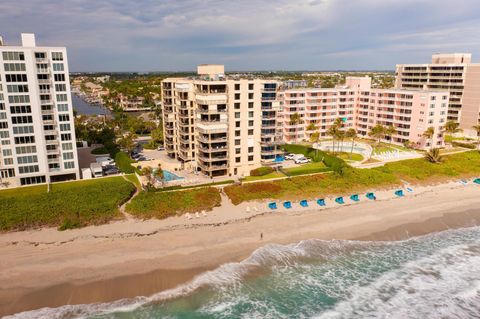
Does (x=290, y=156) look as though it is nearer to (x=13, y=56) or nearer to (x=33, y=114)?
(x=33, y=114)

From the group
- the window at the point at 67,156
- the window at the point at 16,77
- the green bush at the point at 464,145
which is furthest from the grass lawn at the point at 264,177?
the green bush at the point at 464,145

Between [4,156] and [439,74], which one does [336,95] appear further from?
[4,156]

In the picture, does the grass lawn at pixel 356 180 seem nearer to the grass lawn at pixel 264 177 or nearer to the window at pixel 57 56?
the grass lawn at pixel 264 177

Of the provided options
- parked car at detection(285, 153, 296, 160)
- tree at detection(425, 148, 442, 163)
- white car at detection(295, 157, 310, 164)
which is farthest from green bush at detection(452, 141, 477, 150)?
parked car at detection(285, 153, 296, 160)

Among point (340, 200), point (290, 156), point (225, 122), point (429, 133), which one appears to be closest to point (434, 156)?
point (429, 133)

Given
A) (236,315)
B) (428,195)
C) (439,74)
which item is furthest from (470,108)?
(236,315)

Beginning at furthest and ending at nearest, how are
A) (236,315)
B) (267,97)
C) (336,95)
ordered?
1. (336,95)
2. (267,97)
3. (236,315)
